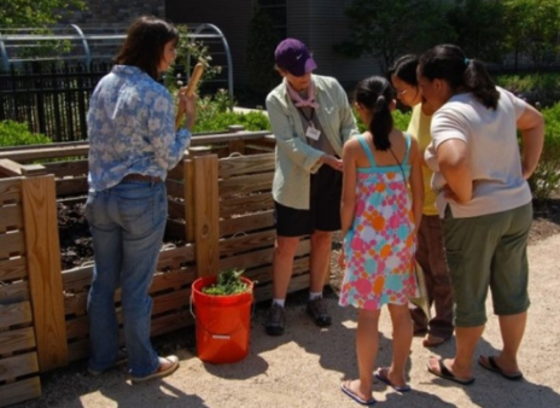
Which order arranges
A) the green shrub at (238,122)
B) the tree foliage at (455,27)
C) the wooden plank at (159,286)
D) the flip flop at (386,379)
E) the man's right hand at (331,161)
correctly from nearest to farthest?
1. the flip flop at (386,379)
2. the wooden plank at (159,286)
3. the man's right hand at (331,161)
4. the green shrub at (238,122)
5. the tree foliage at (455,27)

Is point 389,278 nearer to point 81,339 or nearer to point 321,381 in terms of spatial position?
point 321,381

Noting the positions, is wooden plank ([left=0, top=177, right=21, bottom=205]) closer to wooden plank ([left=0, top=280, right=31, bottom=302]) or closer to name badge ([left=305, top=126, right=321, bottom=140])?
wooden plank ([left=0, top=280, right=31, bottom=302])

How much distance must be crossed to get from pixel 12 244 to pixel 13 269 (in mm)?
132

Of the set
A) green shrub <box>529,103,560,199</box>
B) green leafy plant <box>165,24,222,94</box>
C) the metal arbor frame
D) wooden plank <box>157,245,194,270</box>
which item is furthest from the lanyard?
the metal arbor frame

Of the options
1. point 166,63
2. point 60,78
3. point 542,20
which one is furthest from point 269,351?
point 542,20

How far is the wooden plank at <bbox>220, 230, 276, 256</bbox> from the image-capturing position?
4848 mm

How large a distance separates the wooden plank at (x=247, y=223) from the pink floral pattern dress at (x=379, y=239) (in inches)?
50.7

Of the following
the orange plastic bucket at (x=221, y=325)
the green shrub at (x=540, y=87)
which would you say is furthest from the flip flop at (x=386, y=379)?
the green shrub at (x=540, y=87)

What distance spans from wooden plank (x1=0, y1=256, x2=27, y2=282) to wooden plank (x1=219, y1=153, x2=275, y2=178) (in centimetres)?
140

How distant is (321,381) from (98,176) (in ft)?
5.42

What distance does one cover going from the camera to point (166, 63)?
377cm

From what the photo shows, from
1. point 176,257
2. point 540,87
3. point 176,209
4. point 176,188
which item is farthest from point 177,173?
point 540,87

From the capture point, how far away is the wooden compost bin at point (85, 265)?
3777 millimetres

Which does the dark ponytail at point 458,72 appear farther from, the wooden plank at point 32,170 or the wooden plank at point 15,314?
the wooden plank at point 15,314
